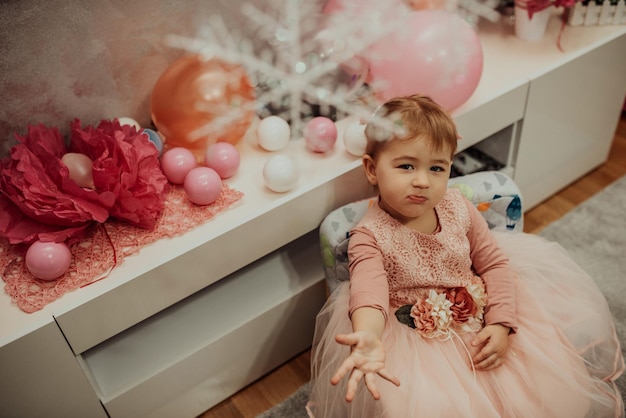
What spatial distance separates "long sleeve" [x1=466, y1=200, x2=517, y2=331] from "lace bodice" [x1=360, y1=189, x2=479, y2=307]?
0.09ft

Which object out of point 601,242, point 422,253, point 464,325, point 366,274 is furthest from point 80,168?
point 601,242

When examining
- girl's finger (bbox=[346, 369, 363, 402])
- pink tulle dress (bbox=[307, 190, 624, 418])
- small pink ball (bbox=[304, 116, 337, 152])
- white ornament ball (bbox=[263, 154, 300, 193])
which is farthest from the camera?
small pink ball (bbox=[304, 116, 337, 152])

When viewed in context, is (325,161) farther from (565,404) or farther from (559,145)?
(559,145)

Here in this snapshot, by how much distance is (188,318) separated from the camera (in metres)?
1.54

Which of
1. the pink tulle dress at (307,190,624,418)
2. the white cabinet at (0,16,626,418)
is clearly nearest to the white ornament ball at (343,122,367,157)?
the white cabinet at (0,16,626,418)

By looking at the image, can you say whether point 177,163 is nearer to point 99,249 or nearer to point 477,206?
point 99,249

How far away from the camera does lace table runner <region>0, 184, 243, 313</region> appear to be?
126cm

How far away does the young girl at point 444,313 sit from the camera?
3.87 ft

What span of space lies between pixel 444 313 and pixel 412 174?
0.96ft

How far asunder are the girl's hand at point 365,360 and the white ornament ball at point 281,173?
0.46 m

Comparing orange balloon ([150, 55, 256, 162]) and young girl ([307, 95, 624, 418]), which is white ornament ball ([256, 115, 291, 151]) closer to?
orange balloon ([150, 55, 256, 162])

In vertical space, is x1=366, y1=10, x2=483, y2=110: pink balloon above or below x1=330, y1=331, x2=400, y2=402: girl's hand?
above

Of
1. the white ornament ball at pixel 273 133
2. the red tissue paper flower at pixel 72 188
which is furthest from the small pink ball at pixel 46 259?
the white ornament ball at pixel 273 133

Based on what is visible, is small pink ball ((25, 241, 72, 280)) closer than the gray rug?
Yes
